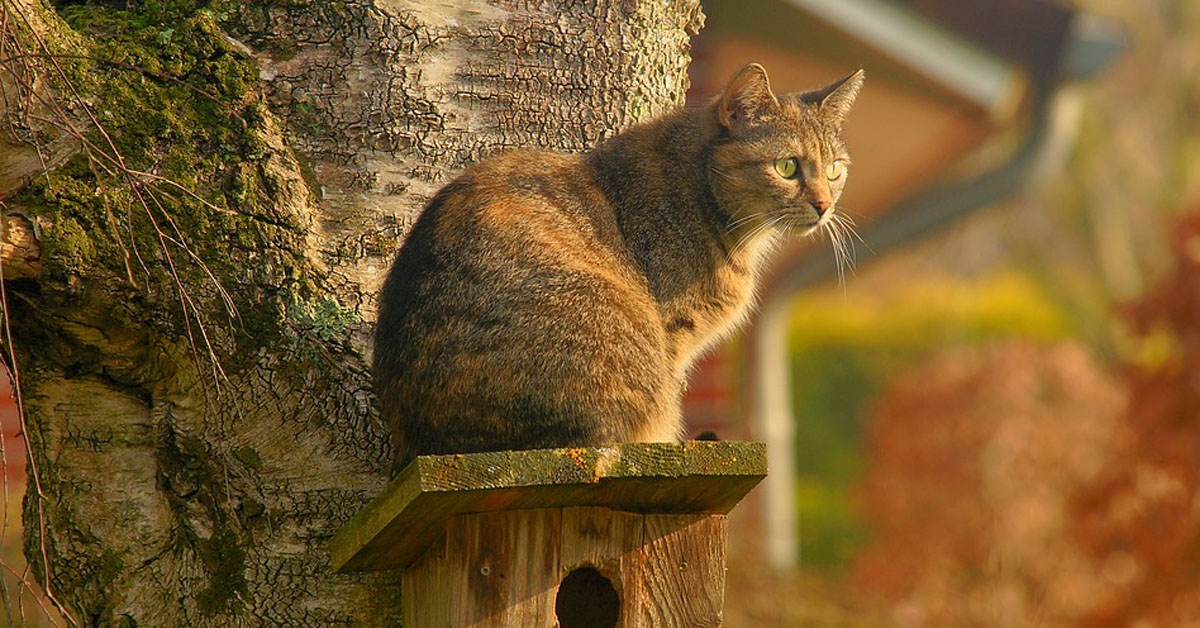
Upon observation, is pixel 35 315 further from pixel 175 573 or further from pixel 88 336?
pixel 175 573

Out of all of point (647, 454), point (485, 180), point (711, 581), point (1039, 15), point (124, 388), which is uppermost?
point (1039, 15)

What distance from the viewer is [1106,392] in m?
9.04

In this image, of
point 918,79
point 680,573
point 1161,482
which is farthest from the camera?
point 918,79

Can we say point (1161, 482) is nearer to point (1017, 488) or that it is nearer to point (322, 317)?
point (1017, 488)

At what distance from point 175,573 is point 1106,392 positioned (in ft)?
24.6

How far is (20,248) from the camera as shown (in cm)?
254

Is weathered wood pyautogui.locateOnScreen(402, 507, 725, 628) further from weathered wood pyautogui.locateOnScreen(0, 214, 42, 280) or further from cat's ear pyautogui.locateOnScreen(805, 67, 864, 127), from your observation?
cat's ear pyautogui.locateOnScreen(805, 67, 864, 127)

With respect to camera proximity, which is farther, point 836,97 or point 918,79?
point 918,79

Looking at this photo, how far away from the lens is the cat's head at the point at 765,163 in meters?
3.01

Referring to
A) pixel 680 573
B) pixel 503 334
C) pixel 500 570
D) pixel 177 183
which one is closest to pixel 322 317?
pixel 177 183

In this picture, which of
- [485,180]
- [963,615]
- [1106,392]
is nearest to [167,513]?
[485,180]

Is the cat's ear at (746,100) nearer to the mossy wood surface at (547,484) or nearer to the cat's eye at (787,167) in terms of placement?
the cat's eye at (787,167)

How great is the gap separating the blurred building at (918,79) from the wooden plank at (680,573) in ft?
11.3

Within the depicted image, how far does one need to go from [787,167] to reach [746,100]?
6.7 inches
